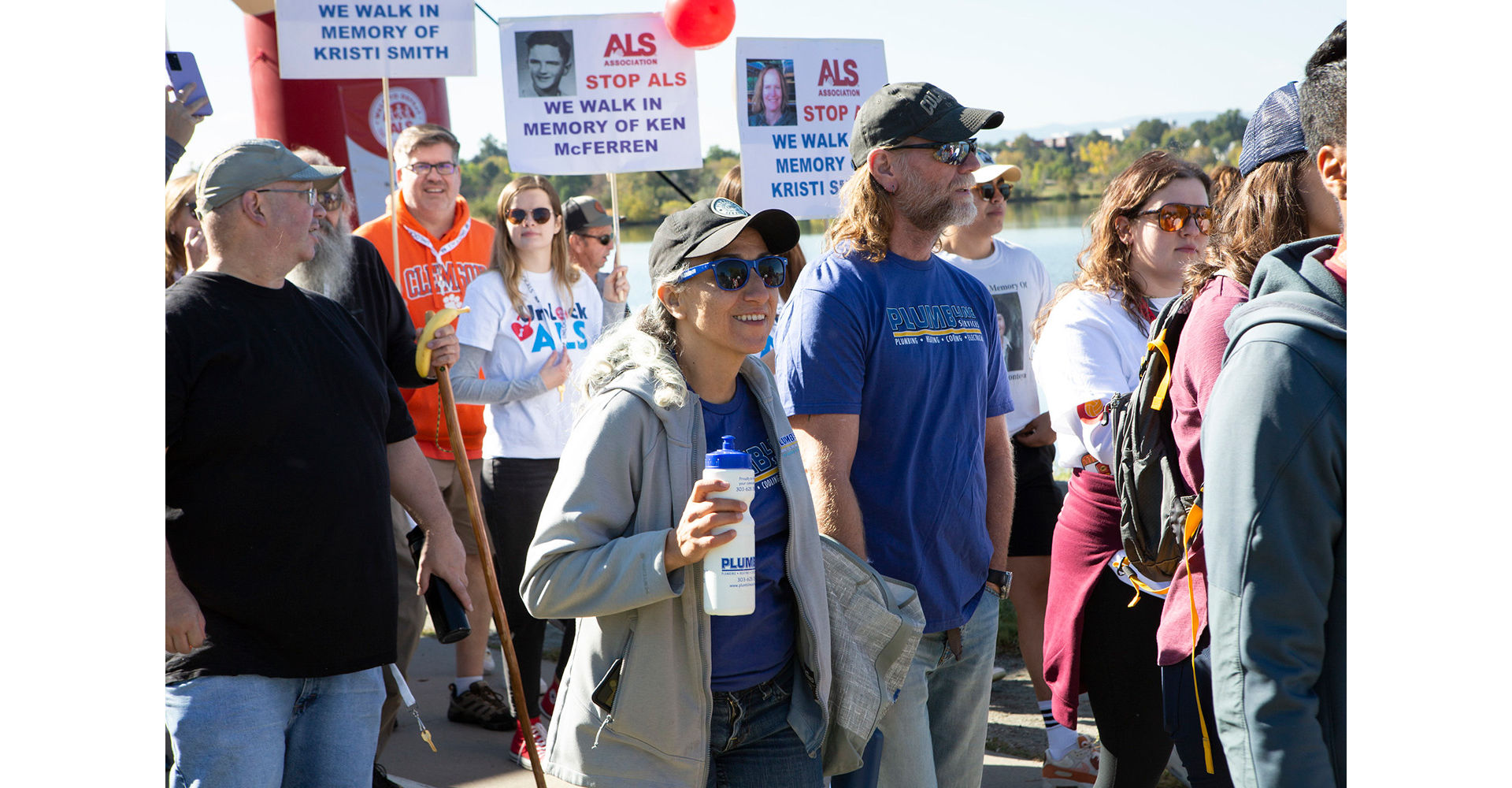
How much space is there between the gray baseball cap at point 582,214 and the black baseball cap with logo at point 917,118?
291 centimetres

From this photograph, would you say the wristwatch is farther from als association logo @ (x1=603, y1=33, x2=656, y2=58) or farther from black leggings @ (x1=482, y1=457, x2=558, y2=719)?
als association logo @ (x1=603, y1=33, x2=656, y2=58)

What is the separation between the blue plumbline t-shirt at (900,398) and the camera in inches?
114

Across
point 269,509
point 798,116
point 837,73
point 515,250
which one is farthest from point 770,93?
point 269,509

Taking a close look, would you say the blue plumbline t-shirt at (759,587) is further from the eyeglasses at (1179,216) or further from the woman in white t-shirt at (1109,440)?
the eyeglasses at (1179,216)

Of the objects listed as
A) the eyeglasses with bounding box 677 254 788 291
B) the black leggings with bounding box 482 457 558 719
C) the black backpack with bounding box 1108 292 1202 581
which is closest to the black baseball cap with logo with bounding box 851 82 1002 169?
the eyeglasses with bounding box 677 254 788 291

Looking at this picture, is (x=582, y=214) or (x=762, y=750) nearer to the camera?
(x=762, y=750)

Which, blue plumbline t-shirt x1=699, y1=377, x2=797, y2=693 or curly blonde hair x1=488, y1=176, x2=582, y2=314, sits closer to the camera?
blue plumbline t-shirt x1=699, y1=377, x2=797, y2=693

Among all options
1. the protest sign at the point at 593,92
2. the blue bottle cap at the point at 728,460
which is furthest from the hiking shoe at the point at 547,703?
the blue bottle cap at the point at 728,460

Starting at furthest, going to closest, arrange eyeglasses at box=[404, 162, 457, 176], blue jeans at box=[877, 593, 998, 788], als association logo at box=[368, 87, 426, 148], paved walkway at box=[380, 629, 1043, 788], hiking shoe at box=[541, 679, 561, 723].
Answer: als association logo at box=[368, 87, 426, 148] < eyeglasses at box=[404, 162, 457, 176] < hiking shoe at box=[541, 679, 561, 723] < paved walkway at box=[380, 629, 1043, 788] < blue jeans at box=[877, 593, 998, 788]

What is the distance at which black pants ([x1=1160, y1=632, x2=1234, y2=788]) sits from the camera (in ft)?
7.30

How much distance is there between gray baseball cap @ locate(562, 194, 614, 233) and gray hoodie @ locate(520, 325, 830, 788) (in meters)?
3.57

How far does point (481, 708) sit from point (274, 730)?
2419 millimetres

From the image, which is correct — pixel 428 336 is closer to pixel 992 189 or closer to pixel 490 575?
pixel 490 575

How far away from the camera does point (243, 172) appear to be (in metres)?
2.71
